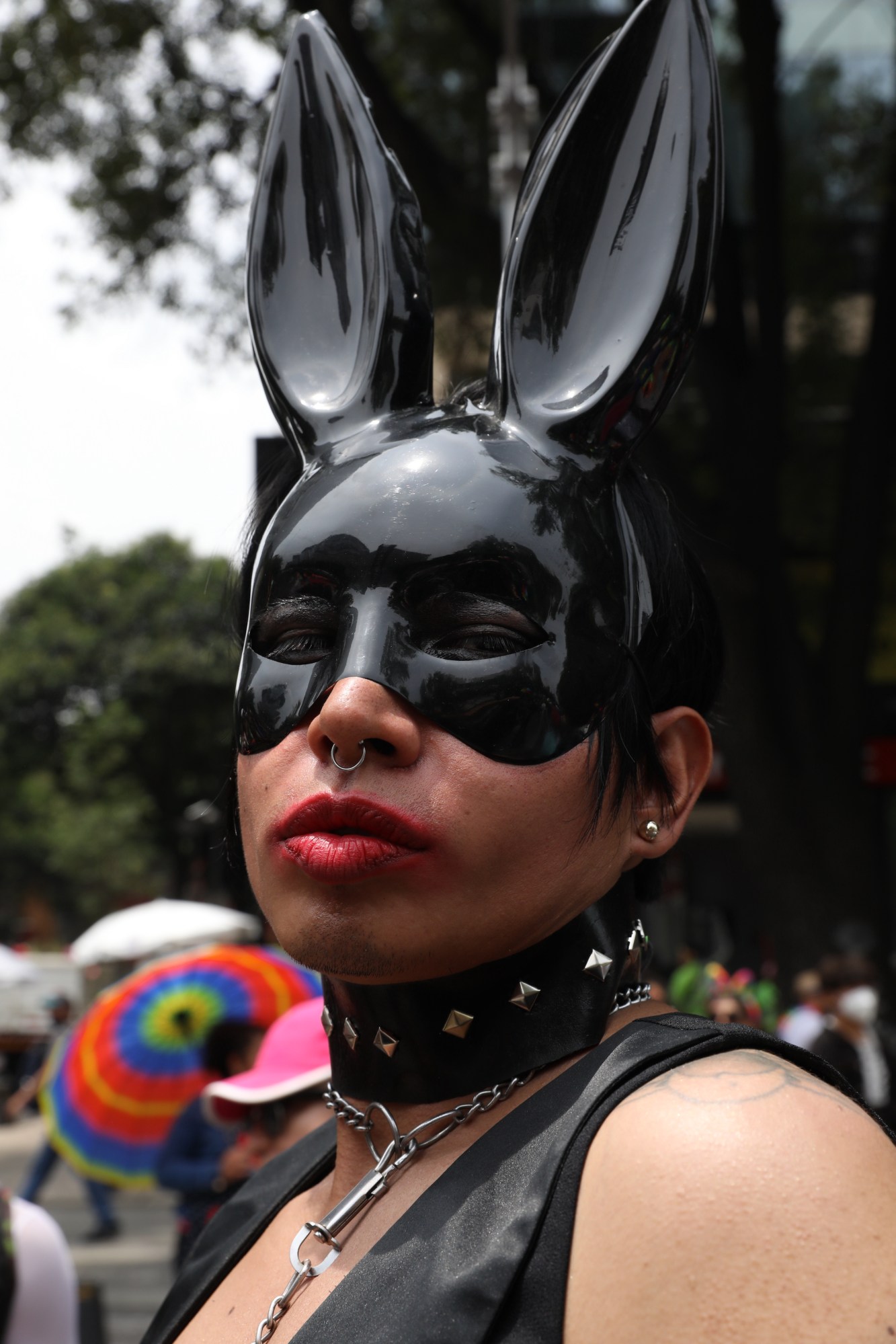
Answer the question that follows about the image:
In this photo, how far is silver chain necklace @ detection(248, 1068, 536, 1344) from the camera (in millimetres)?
1646

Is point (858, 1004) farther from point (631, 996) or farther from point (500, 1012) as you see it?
point (500, 1012)

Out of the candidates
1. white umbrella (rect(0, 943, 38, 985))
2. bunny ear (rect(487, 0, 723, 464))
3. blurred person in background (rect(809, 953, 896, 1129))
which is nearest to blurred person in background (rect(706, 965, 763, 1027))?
blurred person in background (rect(809, 953, 896, 1129))

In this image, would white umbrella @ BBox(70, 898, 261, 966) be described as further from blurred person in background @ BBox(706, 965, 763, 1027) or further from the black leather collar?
the black leather collar

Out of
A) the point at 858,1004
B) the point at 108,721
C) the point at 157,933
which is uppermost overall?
the point at 858,1004

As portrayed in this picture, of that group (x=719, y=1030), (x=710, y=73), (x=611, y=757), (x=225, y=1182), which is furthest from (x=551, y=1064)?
(x=225, y=1182)

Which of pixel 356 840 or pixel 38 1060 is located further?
pixel 38 1060

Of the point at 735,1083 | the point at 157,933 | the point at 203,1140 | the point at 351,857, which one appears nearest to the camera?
the point at 735,1083

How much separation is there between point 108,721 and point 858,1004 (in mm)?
27393

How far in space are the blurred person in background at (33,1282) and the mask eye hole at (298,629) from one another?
5.85ft

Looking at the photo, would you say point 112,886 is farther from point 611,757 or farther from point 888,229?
point 611,757

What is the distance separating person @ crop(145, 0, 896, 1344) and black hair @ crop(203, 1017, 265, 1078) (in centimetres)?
346

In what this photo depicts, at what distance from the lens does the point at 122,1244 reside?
9766mm

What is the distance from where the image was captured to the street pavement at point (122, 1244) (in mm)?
7723

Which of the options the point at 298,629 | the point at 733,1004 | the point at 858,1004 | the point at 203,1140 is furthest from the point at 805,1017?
the point at 298,629
